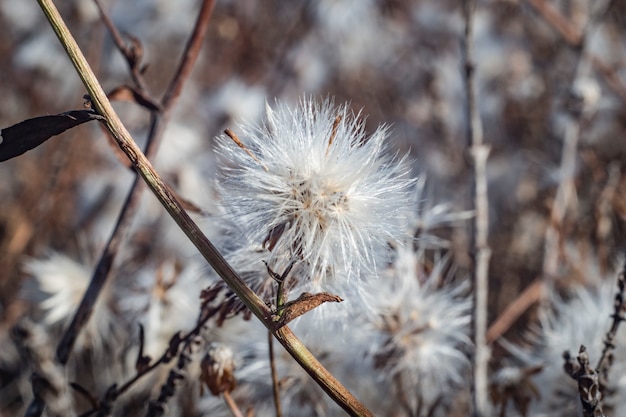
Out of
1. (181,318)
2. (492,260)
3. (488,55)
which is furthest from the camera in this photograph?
(488,55)

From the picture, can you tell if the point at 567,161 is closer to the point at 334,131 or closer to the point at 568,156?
the point at 568,156

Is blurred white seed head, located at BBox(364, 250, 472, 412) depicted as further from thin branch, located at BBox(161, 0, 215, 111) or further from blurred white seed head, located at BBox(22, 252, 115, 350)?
blurred white seed head, located at BBox(22, 252, 115, 350)

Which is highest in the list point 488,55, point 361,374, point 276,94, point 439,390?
point 276,94

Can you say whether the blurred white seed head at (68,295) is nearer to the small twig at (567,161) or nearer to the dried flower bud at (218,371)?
the dried flower bud at (218,371)

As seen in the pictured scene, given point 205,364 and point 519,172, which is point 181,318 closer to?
point 205,364

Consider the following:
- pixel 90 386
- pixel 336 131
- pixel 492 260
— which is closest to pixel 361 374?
pixel 336 131

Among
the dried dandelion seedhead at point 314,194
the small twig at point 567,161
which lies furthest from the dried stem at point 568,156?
the dried dandelion seedhead at point 314,194

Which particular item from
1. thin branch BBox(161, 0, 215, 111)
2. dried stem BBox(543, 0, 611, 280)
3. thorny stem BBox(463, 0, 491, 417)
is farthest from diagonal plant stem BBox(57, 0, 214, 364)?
dried stem BBox(543, 0, 611, 280)
